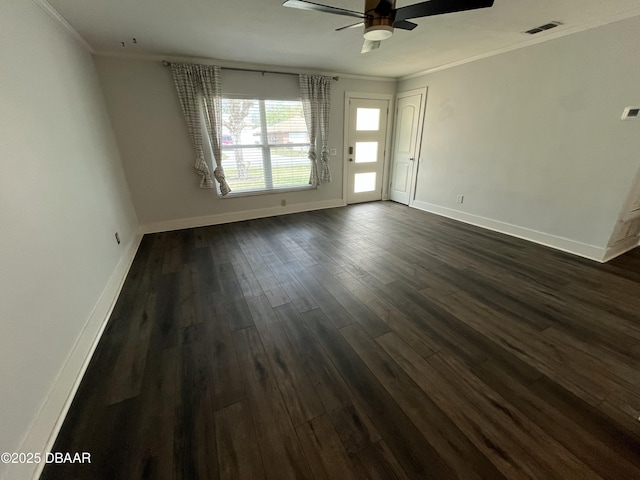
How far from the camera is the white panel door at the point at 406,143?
478cm

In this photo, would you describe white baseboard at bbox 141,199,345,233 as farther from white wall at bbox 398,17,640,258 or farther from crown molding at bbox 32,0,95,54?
white wall at bbox 398,17,640,258

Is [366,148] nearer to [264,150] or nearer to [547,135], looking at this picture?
[264,150]

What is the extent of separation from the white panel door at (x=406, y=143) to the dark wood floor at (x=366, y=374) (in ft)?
9.21

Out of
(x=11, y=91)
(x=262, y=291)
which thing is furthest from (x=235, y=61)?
(x=262, y=291)

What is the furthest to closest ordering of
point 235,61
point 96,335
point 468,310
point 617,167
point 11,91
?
point 235,61 → point 617,167 → point 468,310 → point 96,335 → point 11,91

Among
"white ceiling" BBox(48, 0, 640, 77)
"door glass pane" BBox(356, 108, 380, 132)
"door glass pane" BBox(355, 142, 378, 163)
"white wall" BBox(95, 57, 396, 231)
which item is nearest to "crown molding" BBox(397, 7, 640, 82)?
"white ceiling" BBox(48, 0, 640, 77)

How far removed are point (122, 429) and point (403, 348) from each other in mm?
1652

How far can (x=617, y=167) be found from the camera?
2672mm

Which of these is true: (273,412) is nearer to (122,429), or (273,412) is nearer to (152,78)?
(122,429)

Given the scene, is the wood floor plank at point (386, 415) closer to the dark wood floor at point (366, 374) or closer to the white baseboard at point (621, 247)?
the dark wood floor at point (366, 374)

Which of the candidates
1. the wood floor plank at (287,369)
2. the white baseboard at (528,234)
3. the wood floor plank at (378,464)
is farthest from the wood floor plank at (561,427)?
the white baseboard at (528,234)

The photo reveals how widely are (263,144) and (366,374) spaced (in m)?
3.86

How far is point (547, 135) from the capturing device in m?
3.13

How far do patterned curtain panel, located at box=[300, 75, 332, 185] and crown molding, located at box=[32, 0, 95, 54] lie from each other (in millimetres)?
2712
